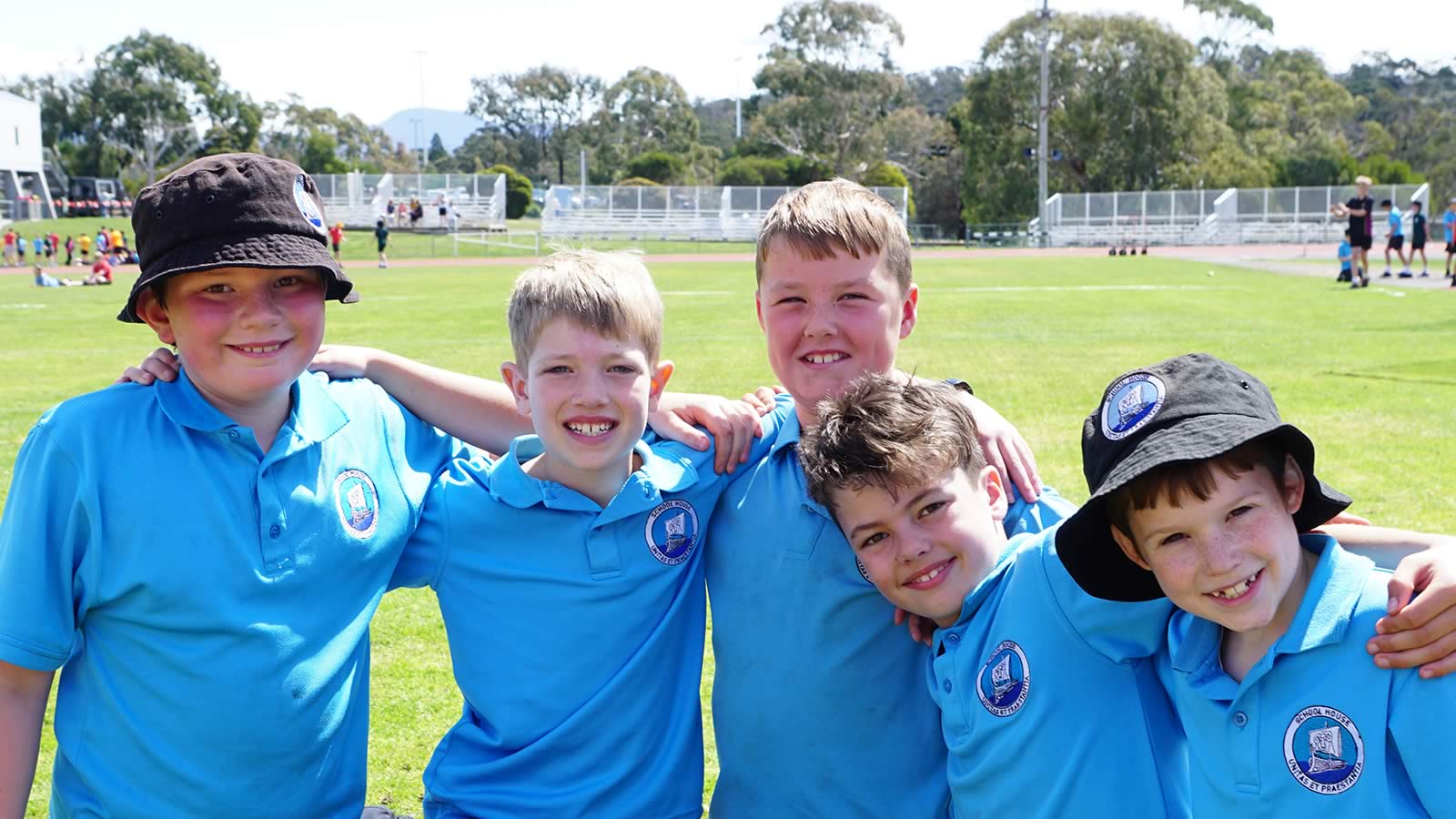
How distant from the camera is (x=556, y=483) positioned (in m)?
2.89

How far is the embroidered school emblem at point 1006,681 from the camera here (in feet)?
8.38

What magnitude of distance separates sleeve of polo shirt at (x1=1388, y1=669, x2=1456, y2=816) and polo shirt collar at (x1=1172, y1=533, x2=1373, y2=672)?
132mm

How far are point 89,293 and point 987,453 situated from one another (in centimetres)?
3053

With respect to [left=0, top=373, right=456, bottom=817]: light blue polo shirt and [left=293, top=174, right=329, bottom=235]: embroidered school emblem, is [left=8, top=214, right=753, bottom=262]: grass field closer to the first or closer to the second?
[left=293, top=174, right=329, bottom=235]: embroidered school emblem

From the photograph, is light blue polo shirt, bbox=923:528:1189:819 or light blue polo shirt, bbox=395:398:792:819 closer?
light blue polo shirt, bbox=923:528:1189:819

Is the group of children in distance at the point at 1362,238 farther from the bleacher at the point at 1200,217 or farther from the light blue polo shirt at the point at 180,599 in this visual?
the light blue polo shirt at the point at 180,599

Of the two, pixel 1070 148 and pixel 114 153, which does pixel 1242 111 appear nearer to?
pixel 1070 148

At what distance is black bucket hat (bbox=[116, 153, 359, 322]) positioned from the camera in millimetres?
2590

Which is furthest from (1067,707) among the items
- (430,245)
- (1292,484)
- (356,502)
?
(430,245)

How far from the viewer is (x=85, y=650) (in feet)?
8.66

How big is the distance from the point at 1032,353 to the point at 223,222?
1180 cm

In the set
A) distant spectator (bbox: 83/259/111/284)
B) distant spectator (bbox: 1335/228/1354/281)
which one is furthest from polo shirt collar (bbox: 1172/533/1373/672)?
distant spectator (bbox: 83/259/111/284)

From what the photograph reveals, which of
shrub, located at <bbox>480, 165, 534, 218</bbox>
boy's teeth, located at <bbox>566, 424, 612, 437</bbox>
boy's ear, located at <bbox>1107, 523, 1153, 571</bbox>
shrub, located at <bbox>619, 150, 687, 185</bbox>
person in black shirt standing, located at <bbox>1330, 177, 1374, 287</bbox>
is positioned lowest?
boy's ear, located at <bbox>1107, 523, 1153, 571</bbox>

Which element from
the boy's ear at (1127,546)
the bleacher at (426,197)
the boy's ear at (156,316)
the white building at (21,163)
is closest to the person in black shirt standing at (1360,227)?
the boy's ear at (1127,546)
